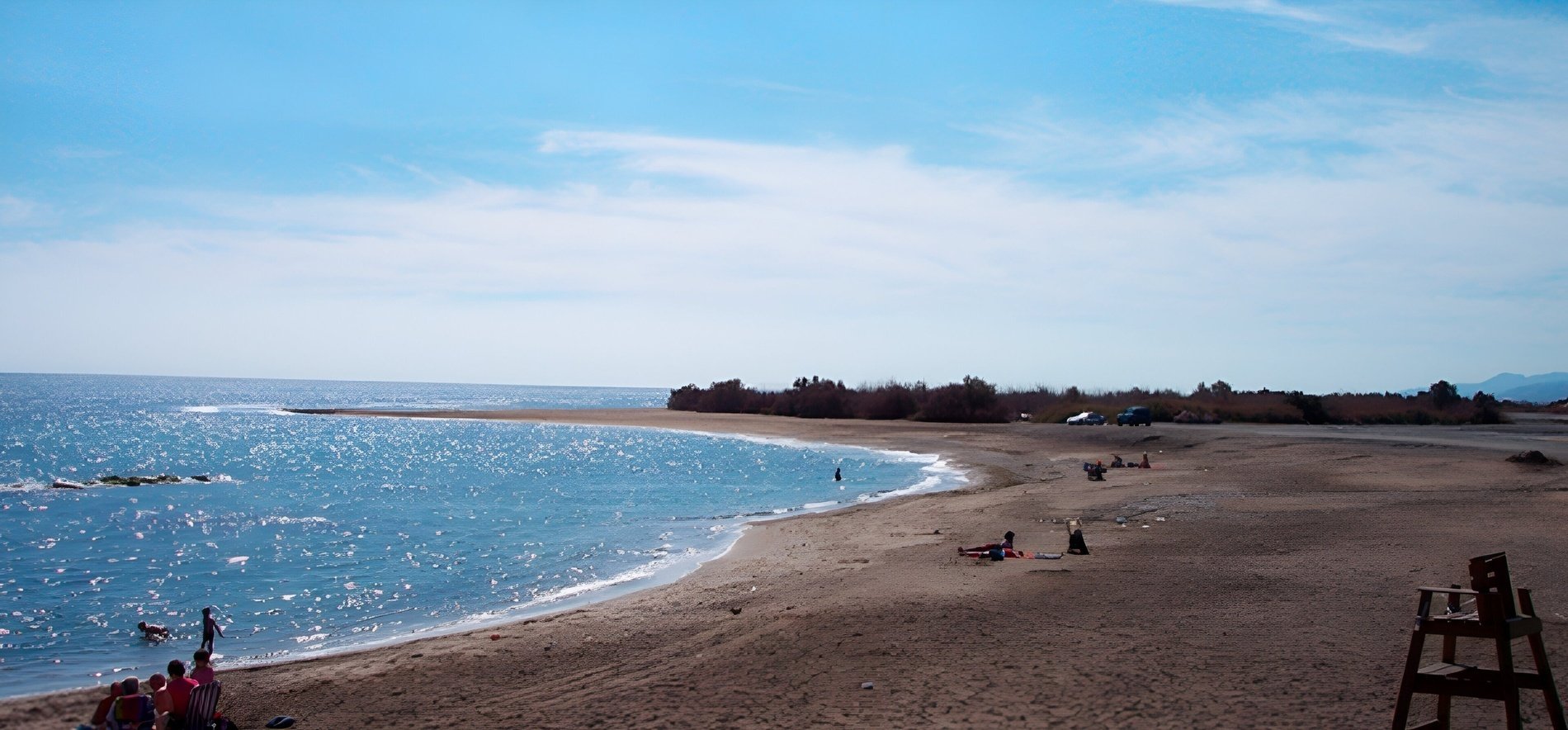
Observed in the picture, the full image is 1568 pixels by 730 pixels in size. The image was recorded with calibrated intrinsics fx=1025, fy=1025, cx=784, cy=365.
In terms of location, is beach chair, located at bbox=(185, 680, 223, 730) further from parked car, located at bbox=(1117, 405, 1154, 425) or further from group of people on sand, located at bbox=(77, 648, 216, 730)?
parked car, located at bbox=(1117, 405, 1154, 425)

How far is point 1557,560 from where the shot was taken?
1412 cm

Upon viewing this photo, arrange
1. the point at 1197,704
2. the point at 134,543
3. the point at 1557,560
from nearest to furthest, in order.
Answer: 1. the point at 1197,704
2. the point at 1557,560
3. the point at 134,543

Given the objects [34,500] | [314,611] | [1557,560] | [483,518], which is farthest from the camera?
[34,500]

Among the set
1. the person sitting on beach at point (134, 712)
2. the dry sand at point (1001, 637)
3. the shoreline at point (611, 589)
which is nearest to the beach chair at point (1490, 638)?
the dry sand at point (1001, 637)

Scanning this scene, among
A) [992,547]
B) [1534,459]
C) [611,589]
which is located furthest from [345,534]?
[1534,459]

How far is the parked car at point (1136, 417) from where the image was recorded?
200ft

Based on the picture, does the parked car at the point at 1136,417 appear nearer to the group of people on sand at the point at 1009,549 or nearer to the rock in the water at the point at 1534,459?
the rock in the water at the point at 1534,459

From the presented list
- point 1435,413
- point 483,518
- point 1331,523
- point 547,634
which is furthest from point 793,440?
point 547,634

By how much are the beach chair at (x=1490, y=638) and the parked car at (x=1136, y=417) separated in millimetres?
56470

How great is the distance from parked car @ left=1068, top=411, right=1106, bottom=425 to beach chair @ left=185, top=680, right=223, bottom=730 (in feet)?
195

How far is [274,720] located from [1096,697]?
7811 millimetres

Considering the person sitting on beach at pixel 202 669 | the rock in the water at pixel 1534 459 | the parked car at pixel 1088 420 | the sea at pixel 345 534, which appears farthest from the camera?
the parked car at pixel 1088 420

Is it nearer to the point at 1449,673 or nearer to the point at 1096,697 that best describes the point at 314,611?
the point at 1096,697

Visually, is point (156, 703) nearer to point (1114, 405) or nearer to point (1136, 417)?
point (1136, 417)
